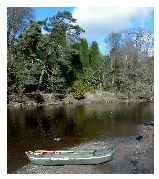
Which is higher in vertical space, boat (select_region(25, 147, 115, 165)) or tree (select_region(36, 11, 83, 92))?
tree (select_region(36, 11, 83, 92))

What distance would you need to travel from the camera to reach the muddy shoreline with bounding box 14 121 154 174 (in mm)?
11328

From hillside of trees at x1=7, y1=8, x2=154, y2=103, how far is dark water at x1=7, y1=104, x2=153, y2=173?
1.28m

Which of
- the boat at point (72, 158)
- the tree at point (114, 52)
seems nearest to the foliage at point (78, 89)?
the tree at point (114, 52)

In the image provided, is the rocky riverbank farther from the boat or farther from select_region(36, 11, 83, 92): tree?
the boat

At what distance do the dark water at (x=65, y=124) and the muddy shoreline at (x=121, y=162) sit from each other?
21.7 inches

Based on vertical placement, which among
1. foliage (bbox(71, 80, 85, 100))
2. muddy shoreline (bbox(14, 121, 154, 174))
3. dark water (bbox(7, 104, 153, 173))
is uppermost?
foliage (bbox(71, 80, 85, 100))

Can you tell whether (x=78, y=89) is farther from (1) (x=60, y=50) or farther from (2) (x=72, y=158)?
(2) (x=72, y=158)

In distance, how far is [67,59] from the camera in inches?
878

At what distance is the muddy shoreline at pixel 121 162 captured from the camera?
37.2 ft

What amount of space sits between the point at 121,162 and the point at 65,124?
5628 millimetres

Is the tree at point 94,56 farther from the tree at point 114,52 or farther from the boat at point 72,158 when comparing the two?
the boat at point 72,158

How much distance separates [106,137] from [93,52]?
752cm

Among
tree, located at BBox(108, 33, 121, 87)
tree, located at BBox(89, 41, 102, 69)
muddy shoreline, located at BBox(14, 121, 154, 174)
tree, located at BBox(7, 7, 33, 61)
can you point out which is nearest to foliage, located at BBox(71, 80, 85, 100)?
tree, located at BBox(89, 41, 102, 69)
